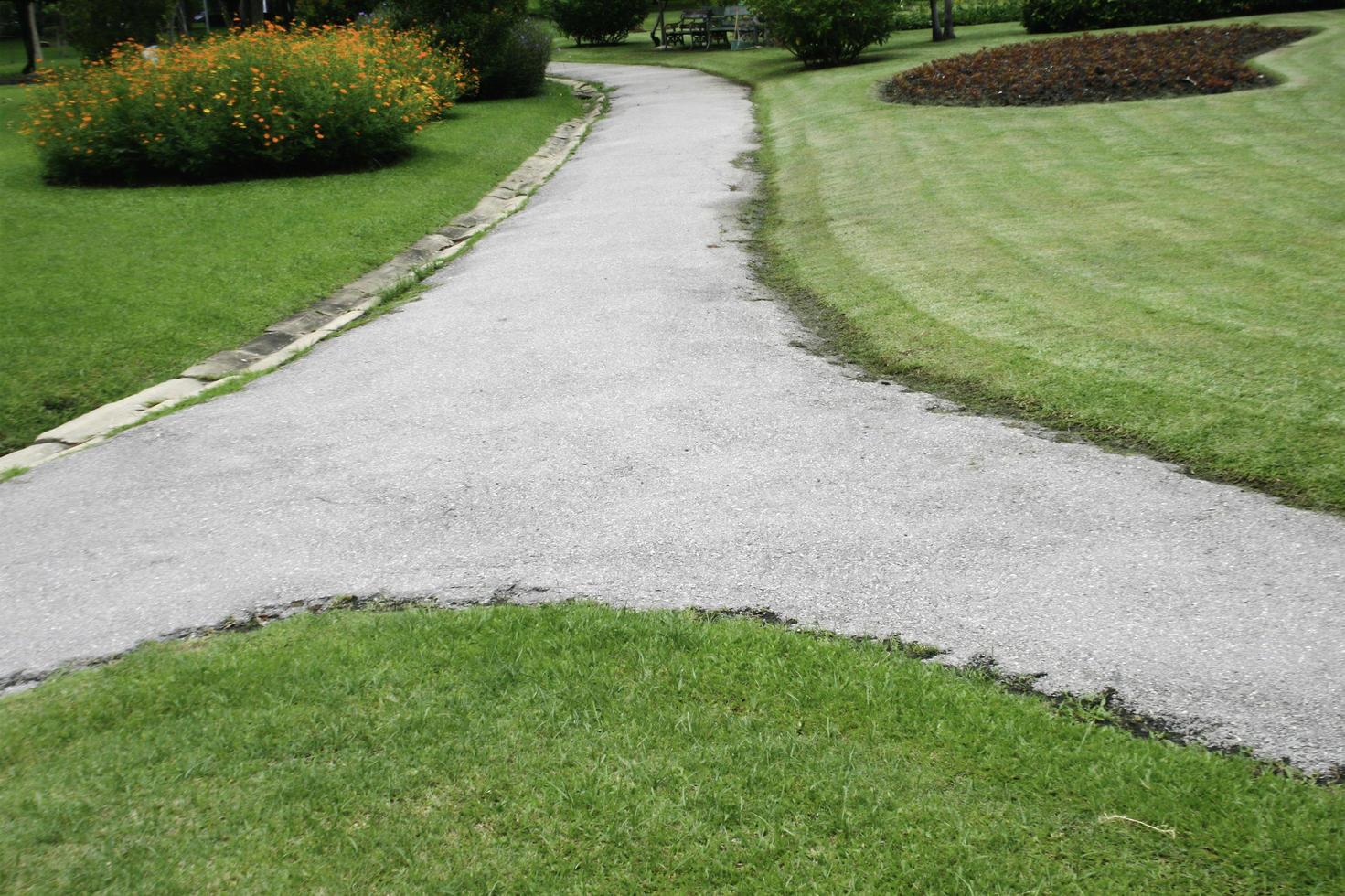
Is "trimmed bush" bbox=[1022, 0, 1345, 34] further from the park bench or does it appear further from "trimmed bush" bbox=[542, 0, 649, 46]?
"trimmed bush" bbox=[542, 0, 649, 46]

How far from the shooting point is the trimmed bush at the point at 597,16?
40750mm

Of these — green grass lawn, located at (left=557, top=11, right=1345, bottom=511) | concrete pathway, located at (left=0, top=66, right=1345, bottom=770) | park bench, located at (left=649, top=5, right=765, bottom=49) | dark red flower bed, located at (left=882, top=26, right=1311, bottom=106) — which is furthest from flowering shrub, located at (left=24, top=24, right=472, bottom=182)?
park bench, located at (left=649, top=5, right=765, bottom=49)

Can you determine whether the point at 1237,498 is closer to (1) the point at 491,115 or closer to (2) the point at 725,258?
(2) the point at 725,258

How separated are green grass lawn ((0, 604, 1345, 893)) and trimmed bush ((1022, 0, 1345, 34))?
87.7 ft

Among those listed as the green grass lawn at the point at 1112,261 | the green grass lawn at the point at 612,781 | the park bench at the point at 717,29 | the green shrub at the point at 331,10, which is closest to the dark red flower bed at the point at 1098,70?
the green grass lawn at the point at 1112,261

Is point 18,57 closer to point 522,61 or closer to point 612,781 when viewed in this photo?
point 522,61

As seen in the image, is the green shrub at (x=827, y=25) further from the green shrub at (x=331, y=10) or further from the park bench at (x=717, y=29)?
the green shrub at (x=331, y=10)

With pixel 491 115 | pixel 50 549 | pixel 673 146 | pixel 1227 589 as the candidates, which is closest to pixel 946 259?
pixel 1227 589

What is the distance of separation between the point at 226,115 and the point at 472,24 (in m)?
10.7

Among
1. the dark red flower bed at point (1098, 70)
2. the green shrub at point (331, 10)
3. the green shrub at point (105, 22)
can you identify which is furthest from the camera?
the green shrub at point (331, 10)

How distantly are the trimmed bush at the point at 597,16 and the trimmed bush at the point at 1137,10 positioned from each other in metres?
18.0

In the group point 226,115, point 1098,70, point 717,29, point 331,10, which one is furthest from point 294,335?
point 717,29

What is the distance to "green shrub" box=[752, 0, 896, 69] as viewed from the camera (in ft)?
83.0

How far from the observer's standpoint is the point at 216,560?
16.2 ft
